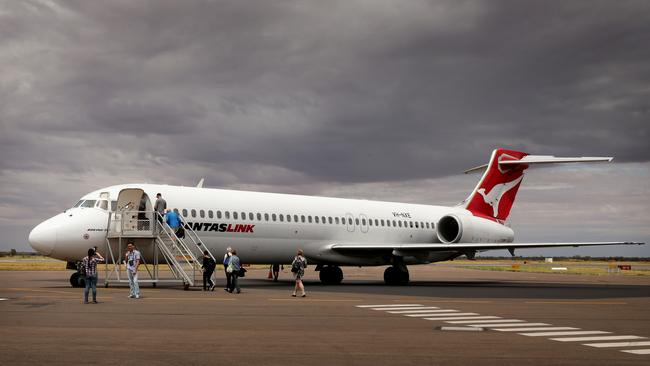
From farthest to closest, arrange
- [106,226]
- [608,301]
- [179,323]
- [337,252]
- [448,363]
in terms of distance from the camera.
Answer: [337,252]
[106,226]
[608,301]
[179,323]
[448,363]

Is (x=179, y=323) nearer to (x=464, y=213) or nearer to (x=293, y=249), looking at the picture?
(x=293, y=249)

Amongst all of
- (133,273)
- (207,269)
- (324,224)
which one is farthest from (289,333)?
(324,224)

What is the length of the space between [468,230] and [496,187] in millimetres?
4708

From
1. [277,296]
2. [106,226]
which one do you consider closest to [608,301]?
[277,296]

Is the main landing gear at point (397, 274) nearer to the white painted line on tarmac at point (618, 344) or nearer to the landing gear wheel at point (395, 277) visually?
the landing gear wheel at point (395, 277)

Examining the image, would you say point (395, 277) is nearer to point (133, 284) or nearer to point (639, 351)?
point (133, 284)

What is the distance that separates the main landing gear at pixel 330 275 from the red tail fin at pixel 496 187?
10503mm

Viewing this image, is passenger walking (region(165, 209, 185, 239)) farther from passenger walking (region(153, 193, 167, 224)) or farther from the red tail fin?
the red tail fin

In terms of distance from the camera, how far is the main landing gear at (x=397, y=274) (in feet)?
114

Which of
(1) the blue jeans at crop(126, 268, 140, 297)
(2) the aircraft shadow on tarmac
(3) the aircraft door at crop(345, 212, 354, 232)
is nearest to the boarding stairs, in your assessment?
(2) the aircraft shadow on tarmac

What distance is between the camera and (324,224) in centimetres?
3416

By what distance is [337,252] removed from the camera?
113 ft

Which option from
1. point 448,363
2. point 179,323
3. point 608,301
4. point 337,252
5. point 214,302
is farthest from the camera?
point 337,252

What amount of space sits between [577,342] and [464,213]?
29468mm
